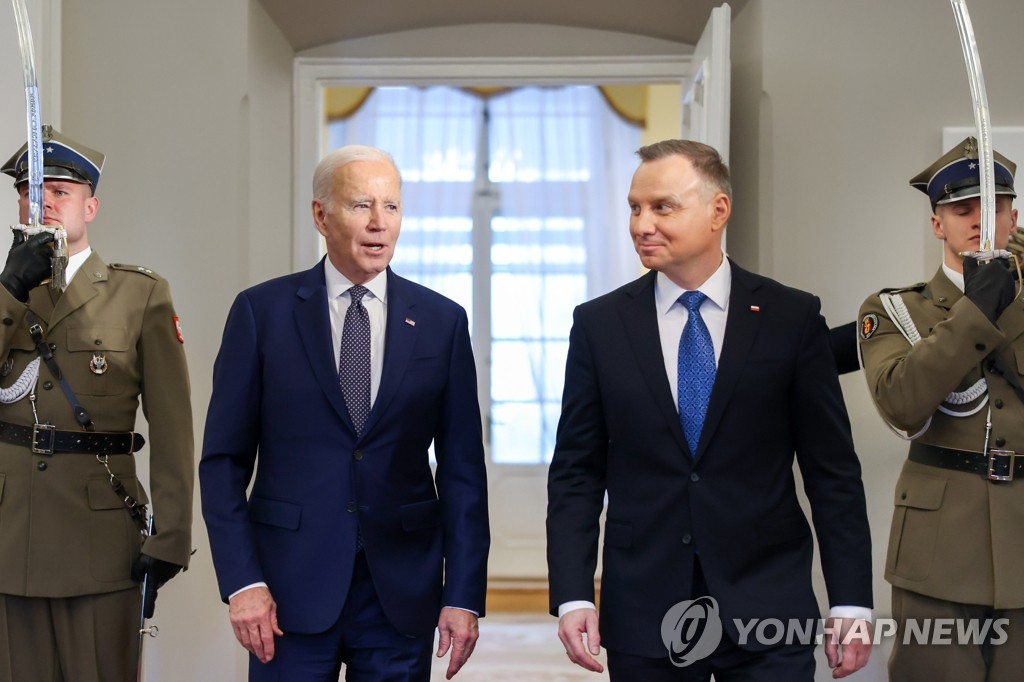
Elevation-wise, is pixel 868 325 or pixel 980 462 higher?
pixel 868 325

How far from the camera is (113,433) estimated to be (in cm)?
298

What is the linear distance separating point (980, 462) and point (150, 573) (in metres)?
1.98

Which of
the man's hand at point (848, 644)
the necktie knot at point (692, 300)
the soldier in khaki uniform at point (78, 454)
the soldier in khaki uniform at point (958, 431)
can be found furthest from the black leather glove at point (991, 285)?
the soldier in khaki uniform at point (78, 454)

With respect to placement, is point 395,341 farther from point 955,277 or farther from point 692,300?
point 955,277

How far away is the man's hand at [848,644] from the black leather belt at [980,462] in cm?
65

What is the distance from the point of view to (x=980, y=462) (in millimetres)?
2838

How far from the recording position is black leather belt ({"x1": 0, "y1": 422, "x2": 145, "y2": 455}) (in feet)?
9.45

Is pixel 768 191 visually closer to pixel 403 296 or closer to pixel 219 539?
pixel 403 296

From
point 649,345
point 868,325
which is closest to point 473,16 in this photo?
point 868,325

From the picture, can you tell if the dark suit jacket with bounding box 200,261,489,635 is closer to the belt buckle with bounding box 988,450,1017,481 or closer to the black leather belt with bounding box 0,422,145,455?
the black leather belt with bounding box 0,422,145,455

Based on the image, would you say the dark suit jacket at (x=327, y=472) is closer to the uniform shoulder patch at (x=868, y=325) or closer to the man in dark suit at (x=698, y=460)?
the man in dark suit at (x=698, y=460)

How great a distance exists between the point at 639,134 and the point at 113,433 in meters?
4.95

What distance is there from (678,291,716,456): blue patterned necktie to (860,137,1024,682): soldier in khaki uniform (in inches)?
24.6

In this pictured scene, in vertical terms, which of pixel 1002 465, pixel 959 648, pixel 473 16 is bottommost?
pixel 959 648
